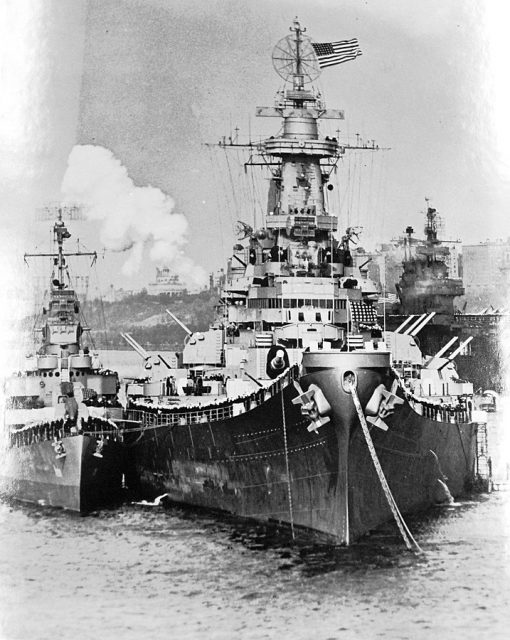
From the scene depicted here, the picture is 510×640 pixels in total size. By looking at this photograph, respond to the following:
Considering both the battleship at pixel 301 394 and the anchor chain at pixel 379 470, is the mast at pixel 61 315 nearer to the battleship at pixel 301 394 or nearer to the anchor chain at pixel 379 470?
the battleship at pixel 301 394

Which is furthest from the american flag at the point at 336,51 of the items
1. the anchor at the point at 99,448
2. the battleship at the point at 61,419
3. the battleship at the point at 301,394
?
the anchor at the point at 99,448

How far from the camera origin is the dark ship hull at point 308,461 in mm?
25453

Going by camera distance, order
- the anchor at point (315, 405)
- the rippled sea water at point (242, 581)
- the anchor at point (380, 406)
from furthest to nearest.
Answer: the anchor at point (380, 406) < the anchor at point (315, 405) < the rippled sea water at point (242, 581)

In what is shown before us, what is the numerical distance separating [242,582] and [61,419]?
11334 millimetres

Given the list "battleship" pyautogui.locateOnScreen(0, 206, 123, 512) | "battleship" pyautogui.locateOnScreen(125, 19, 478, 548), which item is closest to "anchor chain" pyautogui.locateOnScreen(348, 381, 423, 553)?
"battleship" pyautogui.locateOnScreen(125, 19, 478, 548)

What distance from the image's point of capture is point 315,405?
83.7 ft

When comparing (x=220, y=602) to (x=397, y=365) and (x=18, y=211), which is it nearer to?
(x=18, y=211)

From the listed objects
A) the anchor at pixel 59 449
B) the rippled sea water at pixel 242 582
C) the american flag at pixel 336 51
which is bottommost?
the rippled sea water at pixel 242 582

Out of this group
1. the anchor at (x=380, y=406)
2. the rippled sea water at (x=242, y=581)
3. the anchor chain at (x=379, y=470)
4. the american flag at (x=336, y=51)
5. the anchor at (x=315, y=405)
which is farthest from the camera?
the american flag at (x=336, y=51)

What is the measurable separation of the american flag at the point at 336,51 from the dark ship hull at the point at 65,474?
1108 cm

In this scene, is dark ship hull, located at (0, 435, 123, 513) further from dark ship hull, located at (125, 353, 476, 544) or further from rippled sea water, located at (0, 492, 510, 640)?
rippled sea water, located at (0, 492, 510, 640)

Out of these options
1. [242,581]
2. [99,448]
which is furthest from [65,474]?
[242,581]

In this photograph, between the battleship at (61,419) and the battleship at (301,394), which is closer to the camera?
the battleship at (301,394)

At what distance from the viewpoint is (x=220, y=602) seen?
2089cm
